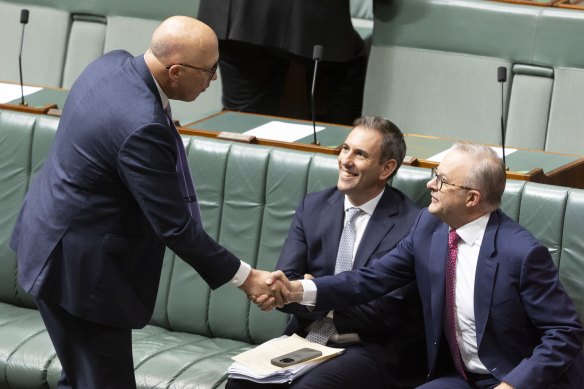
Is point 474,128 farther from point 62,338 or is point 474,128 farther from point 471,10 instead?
point 62,338

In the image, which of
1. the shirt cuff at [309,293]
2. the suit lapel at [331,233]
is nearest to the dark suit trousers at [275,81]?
the suit lapel at [331,233]

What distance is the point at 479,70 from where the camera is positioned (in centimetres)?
484

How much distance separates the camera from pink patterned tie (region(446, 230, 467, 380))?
10.1ft

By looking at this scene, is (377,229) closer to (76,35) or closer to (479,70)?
(479,70)

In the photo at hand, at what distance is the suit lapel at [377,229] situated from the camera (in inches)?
133

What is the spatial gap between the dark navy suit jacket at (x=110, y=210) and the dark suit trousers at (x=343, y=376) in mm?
383

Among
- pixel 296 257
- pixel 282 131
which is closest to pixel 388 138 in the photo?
pixel 296 257

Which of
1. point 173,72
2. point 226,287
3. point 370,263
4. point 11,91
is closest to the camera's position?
point 173,72

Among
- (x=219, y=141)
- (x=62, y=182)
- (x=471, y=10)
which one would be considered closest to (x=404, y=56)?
(x=471, y=10)

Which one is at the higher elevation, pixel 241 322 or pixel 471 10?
pixel 471 10

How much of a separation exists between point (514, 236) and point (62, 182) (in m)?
1.16

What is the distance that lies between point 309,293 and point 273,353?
20 centimetres

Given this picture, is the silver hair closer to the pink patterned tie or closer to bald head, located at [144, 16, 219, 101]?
the pink patterned tie

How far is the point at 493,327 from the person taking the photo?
118 inches
